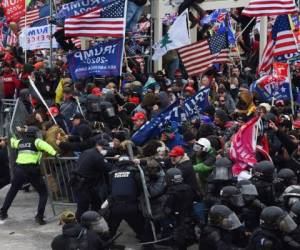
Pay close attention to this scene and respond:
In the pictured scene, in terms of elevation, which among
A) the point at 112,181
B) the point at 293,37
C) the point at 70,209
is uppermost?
the point at 293,37

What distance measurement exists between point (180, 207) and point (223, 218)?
57.6 inches

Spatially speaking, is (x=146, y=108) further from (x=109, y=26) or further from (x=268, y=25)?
(x=268, y=25)

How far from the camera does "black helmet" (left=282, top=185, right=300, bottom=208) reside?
9.35 metres

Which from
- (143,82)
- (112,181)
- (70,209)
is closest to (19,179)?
(70,209)

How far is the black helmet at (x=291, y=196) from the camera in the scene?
935 cm

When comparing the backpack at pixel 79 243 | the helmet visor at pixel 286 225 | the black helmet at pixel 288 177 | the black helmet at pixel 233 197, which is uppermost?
the black helmet at pixel 288 177

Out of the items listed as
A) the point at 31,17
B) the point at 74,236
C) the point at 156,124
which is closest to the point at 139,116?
the point at 156,124

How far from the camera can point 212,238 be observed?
887cm

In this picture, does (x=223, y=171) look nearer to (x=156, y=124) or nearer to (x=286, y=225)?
(x=286, y=225)

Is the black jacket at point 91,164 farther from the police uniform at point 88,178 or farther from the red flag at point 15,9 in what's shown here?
the red flag at point 15,9

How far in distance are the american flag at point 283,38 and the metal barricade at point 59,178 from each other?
450 cm

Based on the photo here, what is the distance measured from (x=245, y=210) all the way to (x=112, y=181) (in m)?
1.96

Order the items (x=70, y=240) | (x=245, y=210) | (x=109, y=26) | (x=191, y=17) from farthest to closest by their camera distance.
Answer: (x=191, y=17)
(x=109, y=26)
(x=245, y=210)
(x=70, y=240)

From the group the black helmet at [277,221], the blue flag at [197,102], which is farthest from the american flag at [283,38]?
the black helmet at [277,221]
